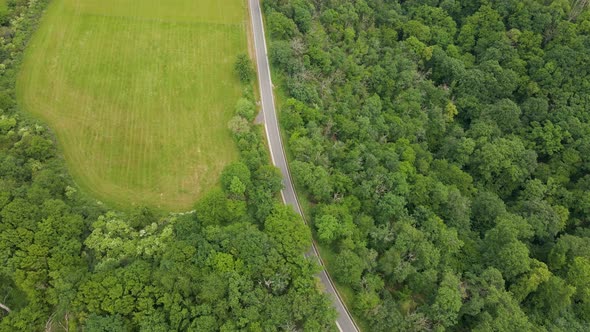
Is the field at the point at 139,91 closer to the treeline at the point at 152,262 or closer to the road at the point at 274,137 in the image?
the road at the point at 274,137

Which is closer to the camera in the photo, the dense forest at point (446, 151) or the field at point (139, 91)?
the dense forest at point (446, 151)

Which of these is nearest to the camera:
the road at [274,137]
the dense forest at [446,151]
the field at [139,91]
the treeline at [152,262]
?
the treeline at [152,262]

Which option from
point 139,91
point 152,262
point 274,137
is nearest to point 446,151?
point 274,137

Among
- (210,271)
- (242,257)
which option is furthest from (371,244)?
(210,271)

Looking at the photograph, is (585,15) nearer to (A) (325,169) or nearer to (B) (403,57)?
(B) (403,57)

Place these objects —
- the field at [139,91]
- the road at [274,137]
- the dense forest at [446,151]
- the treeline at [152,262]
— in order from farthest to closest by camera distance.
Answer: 1. the field at [139,91]
2. the dense forest at [446,151]
3. the road at [274,137]
4. the treeline at [152,262]

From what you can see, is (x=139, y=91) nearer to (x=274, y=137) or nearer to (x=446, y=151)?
(x=274, y=137)

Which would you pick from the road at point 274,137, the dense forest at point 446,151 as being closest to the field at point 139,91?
the road at point 274,137

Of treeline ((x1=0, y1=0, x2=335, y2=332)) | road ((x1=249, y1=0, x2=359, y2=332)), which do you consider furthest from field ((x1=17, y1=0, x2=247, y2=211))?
treeline ((x1=0, y1=0, x2=335, y2=332))
